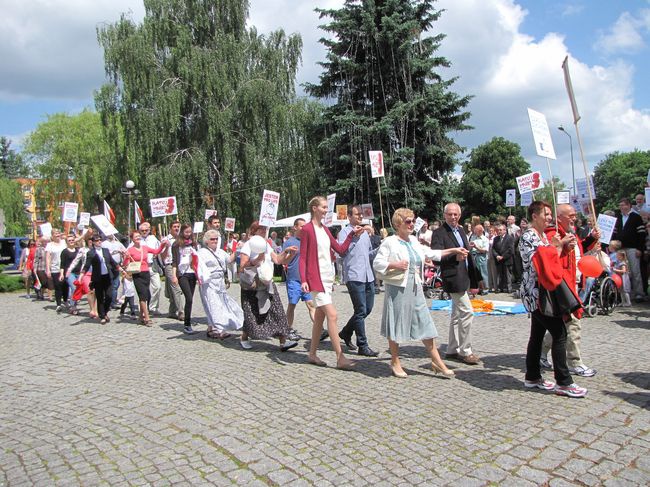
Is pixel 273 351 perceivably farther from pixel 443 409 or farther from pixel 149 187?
pixel 149 187

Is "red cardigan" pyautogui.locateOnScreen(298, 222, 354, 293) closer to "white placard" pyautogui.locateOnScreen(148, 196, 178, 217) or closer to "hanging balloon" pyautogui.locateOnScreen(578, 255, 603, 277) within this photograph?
"hanging balloon" pyautogui.locateOnScreen(578, 255, 603, 277)

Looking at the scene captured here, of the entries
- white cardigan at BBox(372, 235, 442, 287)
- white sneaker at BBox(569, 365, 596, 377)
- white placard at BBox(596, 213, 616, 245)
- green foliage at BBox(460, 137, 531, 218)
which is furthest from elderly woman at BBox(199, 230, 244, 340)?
green foliage at BBox(460, 137, 531, 218)

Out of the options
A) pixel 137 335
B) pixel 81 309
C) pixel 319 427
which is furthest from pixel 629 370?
pixel 81 309

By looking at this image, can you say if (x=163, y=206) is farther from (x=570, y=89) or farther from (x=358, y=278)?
(x=570, y=89)

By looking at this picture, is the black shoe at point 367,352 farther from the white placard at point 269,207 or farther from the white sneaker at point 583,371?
the white placard at point 269,207

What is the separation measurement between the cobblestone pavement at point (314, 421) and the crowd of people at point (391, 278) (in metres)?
0.35

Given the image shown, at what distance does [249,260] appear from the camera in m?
7.62

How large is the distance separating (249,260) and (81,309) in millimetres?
8472

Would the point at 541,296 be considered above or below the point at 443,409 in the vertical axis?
above

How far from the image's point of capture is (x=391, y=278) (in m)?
5.96

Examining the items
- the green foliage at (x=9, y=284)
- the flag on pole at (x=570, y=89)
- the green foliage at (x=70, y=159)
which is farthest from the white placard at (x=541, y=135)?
the green foliage at (x=70, y=159)

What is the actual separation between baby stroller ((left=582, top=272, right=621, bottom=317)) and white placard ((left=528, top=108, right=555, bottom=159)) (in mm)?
2787

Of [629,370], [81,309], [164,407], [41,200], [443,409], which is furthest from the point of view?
[41,200]

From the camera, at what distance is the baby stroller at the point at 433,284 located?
44.6ft
